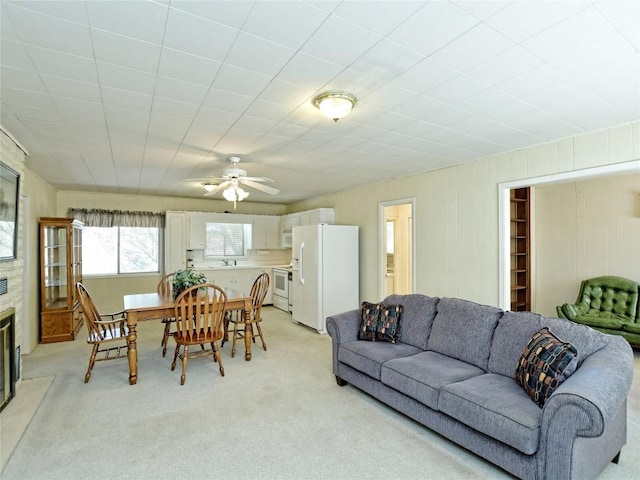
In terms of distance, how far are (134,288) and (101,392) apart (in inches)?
158

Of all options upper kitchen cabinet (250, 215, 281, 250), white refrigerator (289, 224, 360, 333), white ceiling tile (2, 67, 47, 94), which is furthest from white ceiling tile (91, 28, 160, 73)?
upper kitchen cabinet (250, 215, 281, 250)

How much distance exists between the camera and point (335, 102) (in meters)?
2.41

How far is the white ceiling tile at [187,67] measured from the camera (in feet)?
6.28

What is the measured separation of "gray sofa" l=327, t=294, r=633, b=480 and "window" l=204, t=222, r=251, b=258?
15.1 feet

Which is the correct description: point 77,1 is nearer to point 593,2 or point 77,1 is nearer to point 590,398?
point 593,2

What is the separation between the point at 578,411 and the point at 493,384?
2.24 ft

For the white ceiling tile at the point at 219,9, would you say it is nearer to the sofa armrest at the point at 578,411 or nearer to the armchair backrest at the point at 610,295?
the sofa armrest at the point at 578,411

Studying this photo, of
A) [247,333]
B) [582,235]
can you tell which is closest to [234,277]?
[247,333]

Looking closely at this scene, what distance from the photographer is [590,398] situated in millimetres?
1725

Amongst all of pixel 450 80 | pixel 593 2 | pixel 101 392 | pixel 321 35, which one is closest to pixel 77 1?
pixel 321 35

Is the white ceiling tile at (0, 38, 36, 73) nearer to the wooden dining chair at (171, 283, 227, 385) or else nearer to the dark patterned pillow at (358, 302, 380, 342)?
the wooden dining chair at (171, 283, 227, 385)

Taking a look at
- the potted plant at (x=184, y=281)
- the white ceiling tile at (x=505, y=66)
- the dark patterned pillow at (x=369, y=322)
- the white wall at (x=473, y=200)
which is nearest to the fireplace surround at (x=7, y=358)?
the potted plant at (x=184, y=281)

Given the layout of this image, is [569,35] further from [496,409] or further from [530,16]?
[496,409]

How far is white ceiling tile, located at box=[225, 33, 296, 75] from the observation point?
1794 millimetres
